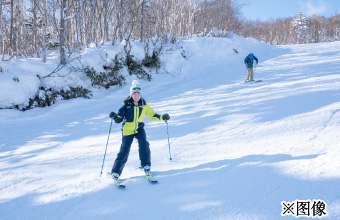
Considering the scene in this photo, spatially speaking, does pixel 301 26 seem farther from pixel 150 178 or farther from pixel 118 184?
pixel 118 184

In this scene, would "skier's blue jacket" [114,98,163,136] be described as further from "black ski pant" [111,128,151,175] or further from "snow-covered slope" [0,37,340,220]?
"snow-covered slope" [0,37,340,220]

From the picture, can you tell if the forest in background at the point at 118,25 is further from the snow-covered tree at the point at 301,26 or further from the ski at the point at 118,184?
the ski at the point at 118,184

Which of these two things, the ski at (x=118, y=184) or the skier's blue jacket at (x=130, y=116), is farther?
the skier's blue jacket at (x=130, y=116)

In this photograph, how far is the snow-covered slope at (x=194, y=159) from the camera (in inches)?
115

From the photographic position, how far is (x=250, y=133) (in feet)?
16.9

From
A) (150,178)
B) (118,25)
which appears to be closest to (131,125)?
(150,178)

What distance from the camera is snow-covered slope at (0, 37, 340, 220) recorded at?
115 inches

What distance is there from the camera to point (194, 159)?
4.25 m

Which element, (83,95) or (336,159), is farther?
(83,95)

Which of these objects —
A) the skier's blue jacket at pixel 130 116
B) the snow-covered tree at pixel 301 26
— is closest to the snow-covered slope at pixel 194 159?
the skier's blue jacket at pixel 130 116

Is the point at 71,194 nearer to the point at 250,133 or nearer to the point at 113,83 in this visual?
the point at 250,133

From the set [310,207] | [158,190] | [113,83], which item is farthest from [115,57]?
[310,207]

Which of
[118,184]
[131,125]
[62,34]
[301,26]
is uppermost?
[301,26]

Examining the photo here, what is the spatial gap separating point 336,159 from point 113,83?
35.2 ft
